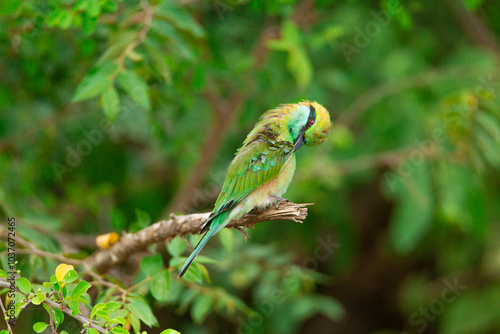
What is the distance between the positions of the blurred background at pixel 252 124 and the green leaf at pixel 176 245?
0.24 m

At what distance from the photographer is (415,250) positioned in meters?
6.70

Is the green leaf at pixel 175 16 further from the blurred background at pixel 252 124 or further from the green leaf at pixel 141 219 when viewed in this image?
the green leaf at pixel 141 219

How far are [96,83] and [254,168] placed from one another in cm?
85

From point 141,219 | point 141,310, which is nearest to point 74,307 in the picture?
point 141,310

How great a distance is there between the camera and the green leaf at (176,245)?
2502mm

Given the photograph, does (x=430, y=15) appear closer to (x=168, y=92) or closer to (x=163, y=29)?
(x=168, y=92)

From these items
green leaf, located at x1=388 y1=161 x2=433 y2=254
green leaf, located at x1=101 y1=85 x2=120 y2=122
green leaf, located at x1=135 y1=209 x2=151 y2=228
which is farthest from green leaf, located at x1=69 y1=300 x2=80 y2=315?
green leaf, located at x1=388 y1=161 x2=433 y2=254

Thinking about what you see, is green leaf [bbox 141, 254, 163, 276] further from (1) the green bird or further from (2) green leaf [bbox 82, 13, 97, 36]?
(2) green leaf [bbox 82, 13, 97, 36]

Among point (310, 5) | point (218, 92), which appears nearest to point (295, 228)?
point (218, 92)

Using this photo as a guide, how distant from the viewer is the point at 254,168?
2576 millimetres

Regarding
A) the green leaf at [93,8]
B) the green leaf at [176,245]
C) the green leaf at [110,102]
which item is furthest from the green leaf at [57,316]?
the green leaf at [93,8]

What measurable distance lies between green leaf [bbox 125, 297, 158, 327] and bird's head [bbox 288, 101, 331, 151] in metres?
0.94

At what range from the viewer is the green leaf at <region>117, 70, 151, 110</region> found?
8.90 ft

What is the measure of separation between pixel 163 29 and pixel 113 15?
0.65 metres
